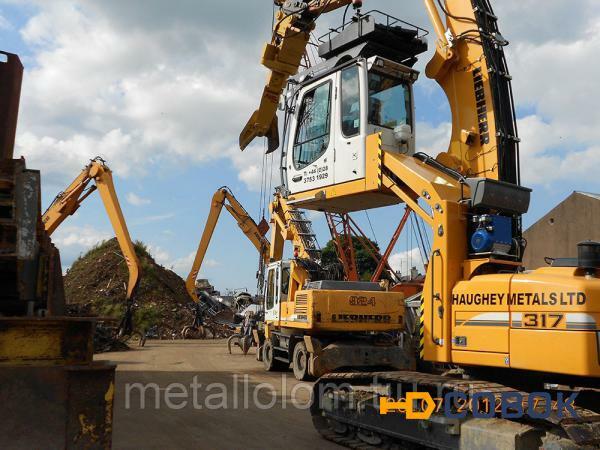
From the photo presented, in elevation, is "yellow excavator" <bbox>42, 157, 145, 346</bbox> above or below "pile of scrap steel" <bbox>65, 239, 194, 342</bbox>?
above

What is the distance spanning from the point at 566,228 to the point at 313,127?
7.11 m

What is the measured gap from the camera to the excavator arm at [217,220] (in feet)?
81.6

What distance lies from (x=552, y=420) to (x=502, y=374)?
0.82m

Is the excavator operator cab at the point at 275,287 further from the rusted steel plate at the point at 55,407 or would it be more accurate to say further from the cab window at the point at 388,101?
the rusted steel plate at the point at 55,407

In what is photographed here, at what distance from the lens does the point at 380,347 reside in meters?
11.9

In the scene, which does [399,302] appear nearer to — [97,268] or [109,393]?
[109,393]

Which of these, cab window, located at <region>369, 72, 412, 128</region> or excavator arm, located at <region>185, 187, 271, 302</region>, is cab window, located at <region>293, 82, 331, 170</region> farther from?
excavator arm, located at <region>185, 187, 271, 302</region>

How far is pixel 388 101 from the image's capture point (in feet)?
26.6

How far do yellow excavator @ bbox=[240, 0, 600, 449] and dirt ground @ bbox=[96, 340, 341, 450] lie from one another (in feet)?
2.55

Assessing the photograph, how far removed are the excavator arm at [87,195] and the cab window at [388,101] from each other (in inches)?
567

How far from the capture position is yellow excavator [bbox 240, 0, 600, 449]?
463cm

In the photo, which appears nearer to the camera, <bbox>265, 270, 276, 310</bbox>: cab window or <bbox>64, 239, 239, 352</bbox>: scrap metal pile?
<bbox>265, 270, 276, 310</bbox>: cab window

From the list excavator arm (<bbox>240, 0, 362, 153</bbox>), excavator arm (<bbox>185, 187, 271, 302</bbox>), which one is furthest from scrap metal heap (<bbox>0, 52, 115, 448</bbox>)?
excavator arm (<bbox>185, 187, 271, 302</bbox>)

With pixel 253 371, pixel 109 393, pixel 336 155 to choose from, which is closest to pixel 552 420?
pixel 109 393
